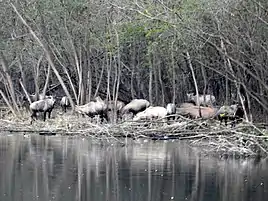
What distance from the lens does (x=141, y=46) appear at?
29.1m

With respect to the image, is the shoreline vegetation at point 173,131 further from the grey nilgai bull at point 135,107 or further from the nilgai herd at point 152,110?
the grey nilgai bull at point 135,107

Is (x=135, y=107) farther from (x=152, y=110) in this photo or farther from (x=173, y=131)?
(x=173, y=131)

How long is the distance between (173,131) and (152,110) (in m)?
3.06

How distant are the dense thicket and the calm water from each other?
9.64ft

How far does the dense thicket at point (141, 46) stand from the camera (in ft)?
56.6

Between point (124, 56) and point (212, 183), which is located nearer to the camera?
point (212, 183)

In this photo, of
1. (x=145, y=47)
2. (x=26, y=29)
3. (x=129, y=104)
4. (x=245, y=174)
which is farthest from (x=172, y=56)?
(x=245, y=174)

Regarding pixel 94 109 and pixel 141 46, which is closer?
pixel 94 109

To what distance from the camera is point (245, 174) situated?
46.1ft

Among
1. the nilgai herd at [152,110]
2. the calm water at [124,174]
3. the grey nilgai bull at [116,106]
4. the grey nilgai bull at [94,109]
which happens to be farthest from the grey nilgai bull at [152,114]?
the calm water at [124,174]

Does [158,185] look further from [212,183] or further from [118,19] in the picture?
[118,19]

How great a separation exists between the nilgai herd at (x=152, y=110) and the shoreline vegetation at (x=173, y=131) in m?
0.43

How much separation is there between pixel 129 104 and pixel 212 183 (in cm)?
1317

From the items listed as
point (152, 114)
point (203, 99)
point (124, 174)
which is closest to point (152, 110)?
point (152, 114)
